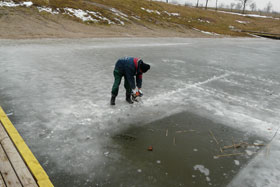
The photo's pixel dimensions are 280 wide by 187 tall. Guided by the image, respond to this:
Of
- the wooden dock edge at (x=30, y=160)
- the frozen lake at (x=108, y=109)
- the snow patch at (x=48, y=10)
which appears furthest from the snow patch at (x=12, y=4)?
the wooden dock edge at (x=30, y=160)

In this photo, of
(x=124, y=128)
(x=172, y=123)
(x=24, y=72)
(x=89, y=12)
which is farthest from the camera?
(x=89, y=12)

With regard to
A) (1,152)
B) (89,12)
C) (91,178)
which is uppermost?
(89,12)

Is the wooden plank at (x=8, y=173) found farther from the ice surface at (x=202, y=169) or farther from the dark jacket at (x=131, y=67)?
the dark jacket at (x=131, y=67)

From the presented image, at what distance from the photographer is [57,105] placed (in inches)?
230

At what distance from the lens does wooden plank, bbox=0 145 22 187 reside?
280cm

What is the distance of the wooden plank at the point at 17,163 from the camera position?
2.89m

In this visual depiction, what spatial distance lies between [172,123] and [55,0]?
92.5ft

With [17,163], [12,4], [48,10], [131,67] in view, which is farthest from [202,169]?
[12,4]

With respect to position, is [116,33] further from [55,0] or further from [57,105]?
[57,105]

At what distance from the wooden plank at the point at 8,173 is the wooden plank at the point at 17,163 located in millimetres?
47

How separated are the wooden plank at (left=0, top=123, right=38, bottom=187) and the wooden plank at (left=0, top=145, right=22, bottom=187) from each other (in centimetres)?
5

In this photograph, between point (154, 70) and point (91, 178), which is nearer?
point (91, 178)

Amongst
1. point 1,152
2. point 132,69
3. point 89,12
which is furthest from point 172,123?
point 89,12

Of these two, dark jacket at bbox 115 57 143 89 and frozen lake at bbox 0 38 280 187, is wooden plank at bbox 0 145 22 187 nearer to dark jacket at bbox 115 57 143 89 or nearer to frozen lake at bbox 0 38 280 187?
frozen lake at bbox 0 38 280 187
